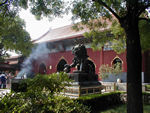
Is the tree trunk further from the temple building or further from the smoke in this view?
the smoke

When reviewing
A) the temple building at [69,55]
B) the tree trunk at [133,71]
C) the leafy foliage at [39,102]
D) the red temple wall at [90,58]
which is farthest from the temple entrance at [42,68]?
the tree trunk at [133,71]

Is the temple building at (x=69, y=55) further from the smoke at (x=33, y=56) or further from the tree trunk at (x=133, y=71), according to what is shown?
the tree trunk at (x=133, y=71)

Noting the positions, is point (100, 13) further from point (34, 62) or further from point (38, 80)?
point (34, 62)

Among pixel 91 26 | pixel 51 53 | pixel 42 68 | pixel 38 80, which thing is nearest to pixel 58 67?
pixel 51 53

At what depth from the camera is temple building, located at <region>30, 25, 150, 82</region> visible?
13.4m

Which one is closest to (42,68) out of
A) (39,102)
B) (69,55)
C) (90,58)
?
(69,55)

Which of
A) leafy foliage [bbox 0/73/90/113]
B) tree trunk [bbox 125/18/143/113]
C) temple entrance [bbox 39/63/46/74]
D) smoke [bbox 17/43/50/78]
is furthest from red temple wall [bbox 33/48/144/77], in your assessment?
leafy foliage [bbox 0/73/90/113]

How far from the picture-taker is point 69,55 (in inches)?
689

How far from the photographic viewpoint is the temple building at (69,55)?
528 inches

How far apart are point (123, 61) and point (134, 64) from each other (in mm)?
10036

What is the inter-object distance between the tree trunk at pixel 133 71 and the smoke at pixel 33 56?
15708mm

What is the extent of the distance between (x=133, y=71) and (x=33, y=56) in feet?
61.4

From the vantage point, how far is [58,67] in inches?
746

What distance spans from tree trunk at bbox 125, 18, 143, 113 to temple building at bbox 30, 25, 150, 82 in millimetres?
7351
